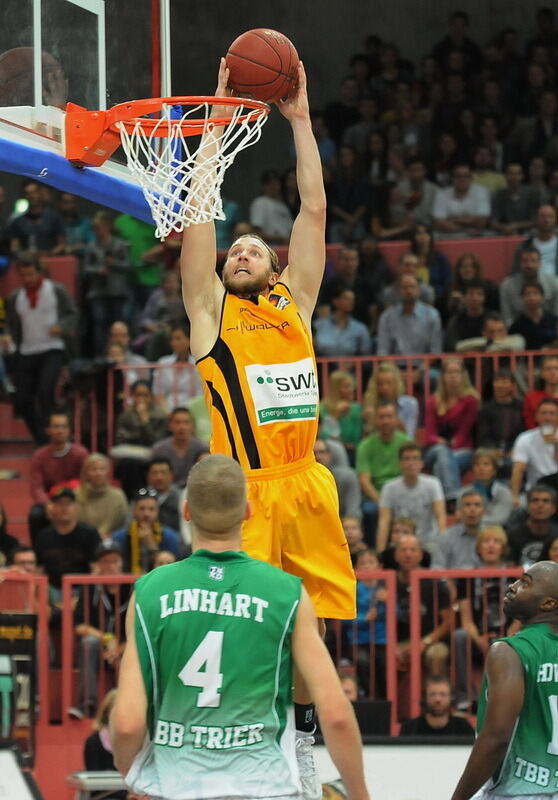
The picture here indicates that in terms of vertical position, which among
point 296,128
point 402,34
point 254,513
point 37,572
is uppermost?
point 402,34

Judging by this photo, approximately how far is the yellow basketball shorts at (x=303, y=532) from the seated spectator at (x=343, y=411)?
23.6 ft

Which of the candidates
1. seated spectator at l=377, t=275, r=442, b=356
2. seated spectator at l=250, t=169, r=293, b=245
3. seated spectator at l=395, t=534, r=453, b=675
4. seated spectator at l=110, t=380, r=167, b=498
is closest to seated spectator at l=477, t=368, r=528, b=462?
seated spectator at l=377, t=275, r=442, b=356

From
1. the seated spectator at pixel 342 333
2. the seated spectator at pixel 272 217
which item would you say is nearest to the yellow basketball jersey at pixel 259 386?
the seated spectator at pixel 342 333

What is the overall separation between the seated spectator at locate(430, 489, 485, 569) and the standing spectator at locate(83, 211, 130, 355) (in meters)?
5.14

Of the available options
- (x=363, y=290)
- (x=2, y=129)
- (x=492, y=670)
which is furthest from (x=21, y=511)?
(x=492, y=670)

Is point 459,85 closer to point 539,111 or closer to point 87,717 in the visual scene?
point 539,111

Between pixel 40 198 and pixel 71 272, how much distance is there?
107 cm

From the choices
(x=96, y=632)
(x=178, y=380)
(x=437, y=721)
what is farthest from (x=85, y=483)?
(x=437, y=721)

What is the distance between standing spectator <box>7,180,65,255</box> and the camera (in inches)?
666

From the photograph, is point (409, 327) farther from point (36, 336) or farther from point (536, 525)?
point (536, 525)

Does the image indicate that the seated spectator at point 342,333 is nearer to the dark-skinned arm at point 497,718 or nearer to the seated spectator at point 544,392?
the seated spectator at point 544,392

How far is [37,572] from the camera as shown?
443 inches

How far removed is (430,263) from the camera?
51.7 ft

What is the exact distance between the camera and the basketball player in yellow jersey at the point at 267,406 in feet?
20.4
